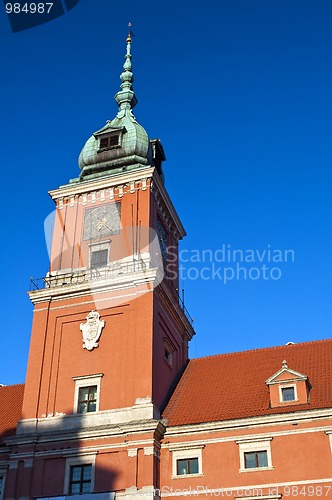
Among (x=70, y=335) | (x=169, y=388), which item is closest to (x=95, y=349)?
(x=70, y=335)

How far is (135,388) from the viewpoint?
79.4 feet

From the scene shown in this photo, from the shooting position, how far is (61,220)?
3028 cm

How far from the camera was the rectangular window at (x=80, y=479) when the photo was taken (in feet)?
75.4

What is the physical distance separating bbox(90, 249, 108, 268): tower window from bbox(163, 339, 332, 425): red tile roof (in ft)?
19.9

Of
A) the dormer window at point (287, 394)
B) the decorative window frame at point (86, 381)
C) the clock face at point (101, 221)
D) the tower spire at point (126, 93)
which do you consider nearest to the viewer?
the dormer window at point (287, 394)

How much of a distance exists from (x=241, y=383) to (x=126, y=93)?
1761cm

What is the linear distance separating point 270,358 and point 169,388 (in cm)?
453

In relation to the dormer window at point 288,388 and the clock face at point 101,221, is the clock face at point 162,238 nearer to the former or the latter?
the clock face at point 101,221

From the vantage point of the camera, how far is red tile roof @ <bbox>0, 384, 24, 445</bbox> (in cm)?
2692

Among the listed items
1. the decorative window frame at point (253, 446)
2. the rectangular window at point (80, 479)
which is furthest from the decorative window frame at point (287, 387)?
the rectangular window at point (80, 479)

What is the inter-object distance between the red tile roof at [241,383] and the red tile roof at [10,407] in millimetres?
6802

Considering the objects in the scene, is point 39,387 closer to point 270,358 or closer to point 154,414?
point 154,414

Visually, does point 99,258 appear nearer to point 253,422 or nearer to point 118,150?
point 118,150

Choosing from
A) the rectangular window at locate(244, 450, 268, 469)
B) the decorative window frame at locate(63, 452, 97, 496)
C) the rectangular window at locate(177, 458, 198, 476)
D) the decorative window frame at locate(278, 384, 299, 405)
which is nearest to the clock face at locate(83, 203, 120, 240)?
the decorative window frame at locate(63, 452, 97, 496)
